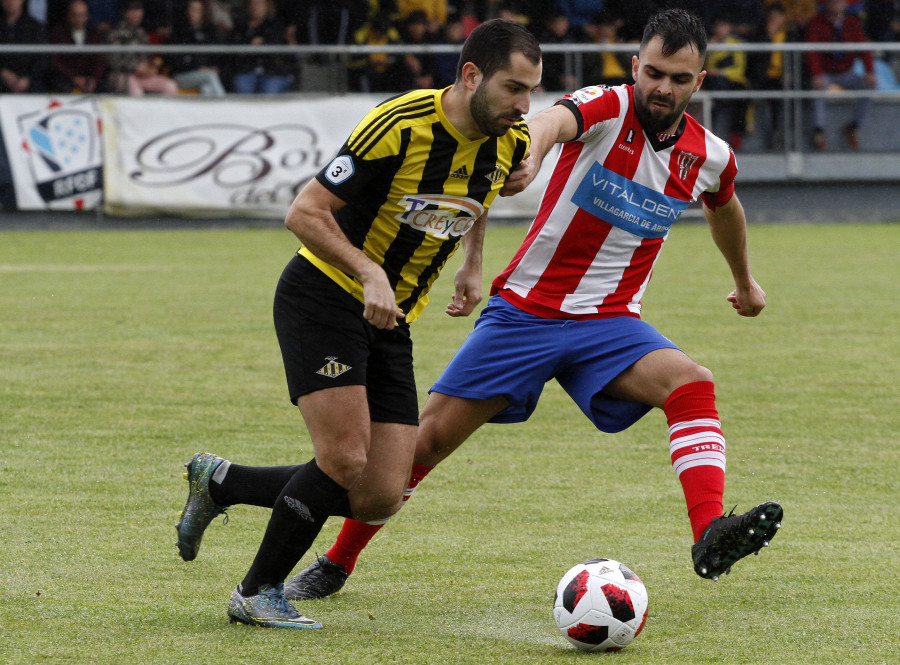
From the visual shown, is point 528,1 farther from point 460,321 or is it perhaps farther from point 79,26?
point 460,321

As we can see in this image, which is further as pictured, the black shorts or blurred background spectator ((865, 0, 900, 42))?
blurred background spectator ((865, 0, 900, 42))

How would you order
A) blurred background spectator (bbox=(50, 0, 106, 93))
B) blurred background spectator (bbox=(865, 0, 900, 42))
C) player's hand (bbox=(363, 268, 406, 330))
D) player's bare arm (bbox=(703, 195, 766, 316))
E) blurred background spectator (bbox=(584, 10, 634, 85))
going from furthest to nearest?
blurred background spectator (bbox=(865, 0, 900, 42)), blurred background spectator (bbox=(584, 10, 634, 85)), blurred background spectator (bbox=(50, 0, 106, 93)), player's bare arm (bbox=(703, 195, 766, 316)), player's hand (bbox=(363, 268, 406, 330))

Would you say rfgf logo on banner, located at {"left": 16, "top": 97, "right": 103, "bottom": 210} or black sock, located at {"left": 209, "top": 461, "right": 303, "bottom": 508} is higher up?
black sock, located at {"left": 209, "top": 461, "right": 303, "bottom": 508}

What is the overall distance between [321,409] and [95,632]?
3.01 feet

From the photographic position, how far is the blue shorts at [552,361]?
445 cm

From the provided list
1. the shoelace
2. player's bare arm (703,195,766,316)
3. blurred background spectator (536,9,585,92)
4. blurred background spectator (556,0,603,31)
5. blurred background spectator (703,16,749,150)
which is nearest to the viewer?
the shoelace

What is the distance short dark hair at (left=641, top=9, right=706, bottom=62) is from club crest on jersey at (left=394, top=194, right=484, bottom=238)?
0.88 metres

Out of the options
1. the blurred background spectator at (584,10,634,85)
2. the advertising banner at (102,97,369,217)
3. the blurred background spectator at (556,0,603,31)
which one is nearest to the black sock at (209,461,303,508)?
the advertising banner at (102,97,369,217)

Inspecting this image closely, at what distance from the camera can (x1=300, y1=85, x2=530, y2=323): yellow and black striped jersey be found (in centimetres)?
384

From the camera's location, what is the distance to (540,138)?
4223 mm

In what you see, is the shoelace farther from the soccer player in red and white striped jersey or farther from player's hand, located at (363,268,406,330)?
player's hand, located at (363,268,406,330)

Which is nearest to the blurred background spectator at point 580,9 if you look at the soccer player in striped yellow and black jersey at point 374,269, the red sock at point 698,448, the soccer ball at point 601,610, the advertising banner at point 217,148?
the advertising banner at point 217,148

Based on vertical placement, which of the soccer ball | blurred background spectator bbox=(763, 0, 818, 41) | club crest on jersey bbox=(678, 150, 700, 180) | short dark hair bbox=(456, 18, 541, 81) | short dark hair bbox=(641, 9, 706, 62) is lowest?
blurred background spectator bbox=(763, 0, 818, 41)

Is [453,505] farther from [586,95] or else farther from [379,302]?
[379,302]
